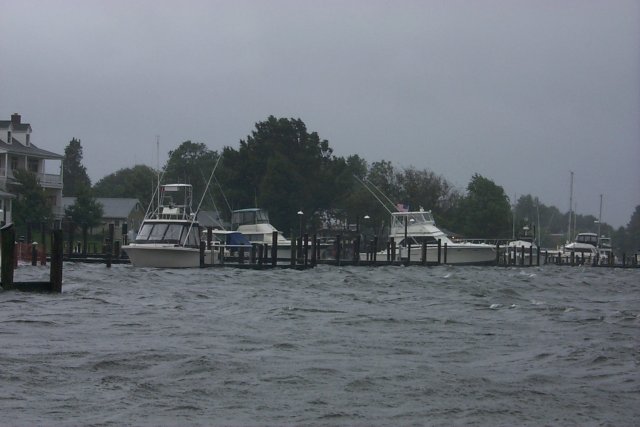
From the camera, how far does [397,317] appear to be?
22.1 meters

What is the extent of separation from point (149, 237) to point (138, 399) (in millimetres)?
34401

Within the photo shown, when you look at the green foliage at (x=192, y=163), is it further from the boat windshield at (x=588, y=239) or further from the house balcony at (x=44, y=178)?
the house balcony at (x=44, y=178)

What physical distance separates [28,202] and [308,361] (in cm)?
5348

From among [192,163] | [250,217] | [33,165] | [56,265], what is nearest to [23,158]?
[33,165]

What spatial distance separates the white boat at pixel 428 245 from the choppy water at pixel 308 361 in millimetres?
35688

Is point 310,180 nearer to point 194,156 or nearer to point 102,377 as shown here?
point 194,156

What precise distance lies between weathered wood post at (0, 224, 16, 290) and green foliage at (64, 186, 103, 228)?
4812 cm

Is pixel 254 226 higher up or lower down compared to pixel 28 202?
lower down

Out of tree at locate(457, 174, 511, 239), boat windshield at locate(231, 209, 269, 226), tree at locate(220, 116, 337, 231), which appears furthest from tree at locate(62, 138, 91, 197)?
boat windshield at locate(231, 209, 269, 226)

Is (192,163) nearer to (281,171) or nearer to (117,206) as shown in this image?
(117,206)

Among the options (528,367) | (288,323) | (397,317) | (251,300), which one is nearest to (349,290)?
(251,300)

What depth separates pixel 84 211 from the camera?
237ft

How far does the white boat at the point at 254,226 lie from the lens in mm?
63281

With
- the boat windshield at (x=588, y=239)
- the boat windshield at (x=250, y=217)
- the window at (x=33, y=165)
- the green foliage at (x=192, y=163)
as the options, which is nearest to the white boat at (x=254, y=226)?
the boat windshield at (x=250, y=217)
